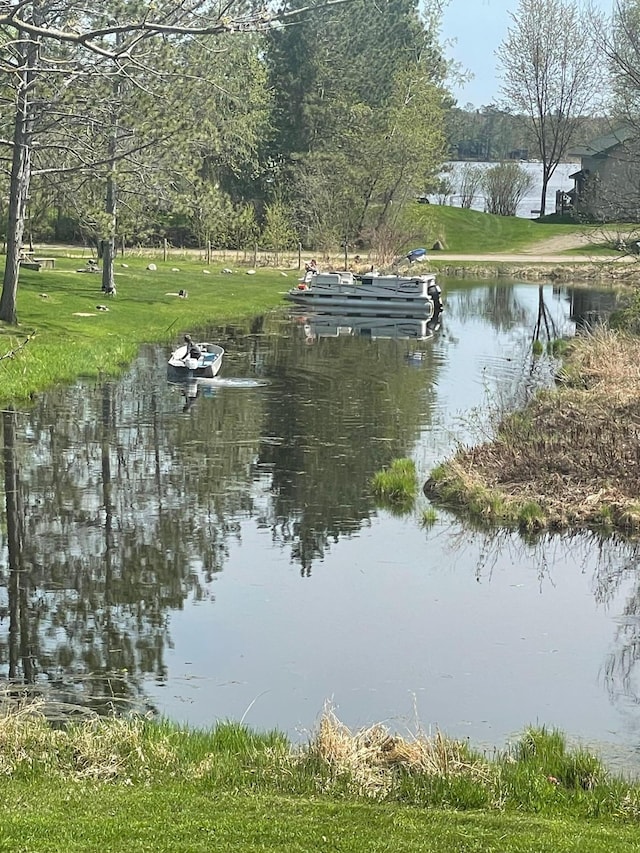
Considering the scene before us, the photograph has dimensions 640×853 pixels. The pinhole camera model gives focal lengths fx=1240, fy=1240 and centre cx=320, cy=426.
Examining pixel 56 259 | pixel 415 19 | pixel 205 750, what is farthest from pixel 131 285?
pixel 415 19

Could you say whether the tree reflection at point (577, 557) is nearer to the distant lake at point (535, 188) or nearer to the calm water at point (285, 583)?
the calm water at point (285, 583)

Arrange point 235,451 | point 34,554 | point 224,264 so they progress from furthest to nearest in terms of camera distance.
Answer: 1. point 224,264
2. point 235,451
3. point 34,554

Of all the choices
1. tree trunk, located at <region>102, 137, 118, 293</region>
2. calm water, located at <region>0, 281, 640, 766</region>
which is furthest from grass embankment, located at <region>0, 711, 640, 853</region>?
tree trunk, located at <region>102, 137, 118, 293</region>

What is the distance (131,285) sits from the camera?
43.7 m

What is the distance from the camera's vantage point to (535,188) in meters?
96.4

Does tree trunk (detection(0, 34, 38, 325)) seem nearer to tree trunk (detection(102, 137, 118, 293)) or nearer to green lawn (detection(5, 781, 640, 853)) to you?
tree trunk (detection(102, 137, 118, 293))

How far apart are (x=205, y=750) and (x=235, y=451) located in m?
12.0

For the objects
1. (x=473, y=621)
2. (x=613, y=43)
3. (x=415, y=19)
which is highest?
(x=415, y=19)

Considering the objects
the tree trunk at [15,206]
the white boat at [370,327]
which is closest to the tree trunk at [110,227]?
the tree trunk at [15,206]

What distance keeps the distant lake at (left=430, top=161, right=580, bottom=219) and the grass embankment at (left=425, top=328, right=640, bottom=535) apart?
232ft

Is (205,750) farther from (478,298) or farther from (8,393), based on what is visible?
(478,298)

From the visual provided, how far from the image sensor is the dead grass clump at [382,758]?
322 inches

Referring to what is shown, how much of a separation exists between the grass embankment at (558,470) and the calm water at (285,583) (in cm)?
52

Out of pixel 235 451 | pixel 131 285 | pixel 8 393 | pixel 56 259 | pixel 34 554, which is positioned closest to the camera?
pixel 34 554
